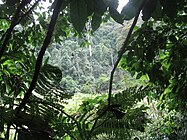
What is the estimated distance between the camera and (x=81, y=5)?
0.47m

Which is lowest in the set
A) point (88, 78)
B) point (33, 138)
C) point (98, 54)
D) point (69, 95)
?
point (33, 138)

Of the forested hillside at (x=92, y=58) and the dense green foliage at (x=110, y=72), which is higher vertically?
the forested hillside at (x=92, y=58)

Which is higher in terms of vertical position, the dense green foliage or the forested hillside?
the forested hillside

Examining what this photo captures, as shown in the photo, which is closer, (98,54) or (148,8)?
(148,8)

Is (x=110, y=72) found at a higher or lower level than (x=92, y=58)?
lower

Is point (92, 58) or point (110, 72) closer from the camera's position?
point (110, 72)

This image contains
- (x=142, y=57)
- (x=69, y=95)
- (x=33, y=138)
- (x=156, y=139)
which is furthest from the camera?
(x=156, y=139)

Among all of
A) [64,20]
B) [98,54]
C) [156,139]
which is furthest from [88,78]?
[64,20]

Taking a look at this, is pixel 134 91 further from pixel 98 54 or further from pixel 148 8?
pixel 98 54

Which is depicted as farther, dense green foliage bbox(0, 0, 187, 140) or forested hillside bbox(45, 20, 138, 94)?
forested hillside bbox(45, 20, 138, 94)

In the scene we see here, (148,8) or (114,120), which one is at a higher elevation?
(148,8)

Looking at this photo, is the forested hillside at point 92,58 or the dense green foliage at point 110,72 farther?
the forested hillside at point 92,58

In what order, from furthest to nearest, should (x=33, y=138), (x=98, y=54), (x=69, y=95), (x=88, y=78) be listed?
(x=98, y=54)
(x=88, y=78)
(x=69, y=95)
(x=33, y=138)

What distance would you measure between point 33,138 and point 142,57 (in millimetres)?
638
